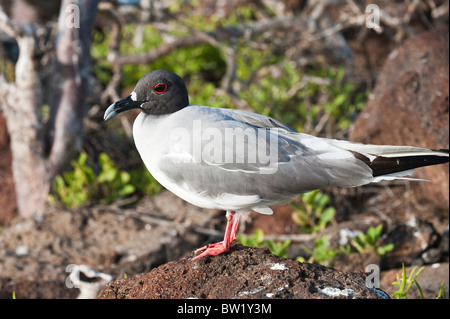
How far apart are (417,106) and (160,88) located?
3.05 m

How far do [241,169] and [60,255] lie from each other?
3089 mm

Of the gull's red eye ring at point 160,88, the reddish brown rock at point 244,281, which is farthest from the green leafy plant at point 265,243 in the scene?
the gull's red eye ring at point 160,88

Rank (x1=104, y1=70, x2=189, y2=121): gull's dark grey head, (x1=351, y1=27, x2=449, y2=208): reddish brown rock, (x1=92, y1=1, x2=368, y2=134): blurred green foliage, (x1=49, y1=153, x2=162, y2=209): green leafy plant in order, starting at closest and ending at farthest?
(x1=104, y1=70, x2=189, y2=121): gull's dark grey head < (x1=351, y1=27, x2=449, y2=208): reddish brown rock < (x1=49, y1=153, x2=162, y2=209): green leafy plant < (x1=92, y1=1, x2=368, y2=134): blurred green foliage

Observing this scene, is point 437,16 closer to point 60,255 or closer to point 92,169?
point 92,169

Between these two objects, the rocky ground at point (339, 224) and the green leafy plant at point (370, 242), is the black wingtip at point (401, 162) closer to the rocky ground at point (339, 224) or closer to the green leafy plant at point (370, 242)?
the rocky ground at point (339, 224)

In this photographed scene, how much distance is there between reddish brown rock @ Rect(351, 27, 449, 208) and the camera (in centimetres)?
603

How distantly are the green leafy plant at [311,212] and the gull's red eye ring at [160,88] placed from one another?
2.73 metres

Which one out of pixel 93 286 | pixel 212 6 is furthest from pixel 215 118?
pixel 212 6

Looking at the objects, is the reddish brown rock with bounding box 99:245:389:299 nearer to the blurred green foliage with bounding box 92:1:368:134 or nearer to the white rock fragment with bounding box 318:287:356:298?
the white rock fragment with bounding box 318:287:356:298

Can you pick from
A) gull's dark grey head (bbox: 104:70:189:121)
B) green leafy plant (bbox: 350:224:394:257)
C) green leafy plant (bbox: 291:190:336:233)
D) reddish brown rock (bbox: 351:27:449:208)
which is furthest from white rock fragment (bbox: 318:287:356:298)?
green leafy plant (bbox: 291:190:336:233)

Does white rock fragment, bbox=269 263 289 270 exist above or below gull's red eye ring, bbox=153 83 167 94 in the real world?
below

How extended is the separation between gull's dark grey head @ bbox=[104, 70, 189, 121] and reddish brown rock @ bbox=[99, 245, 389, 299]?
1.04m

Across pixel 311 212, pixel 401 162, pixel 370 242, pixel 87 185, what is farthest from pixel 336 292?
pixel 87 185

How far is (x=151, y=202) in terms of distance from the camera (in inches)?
296
